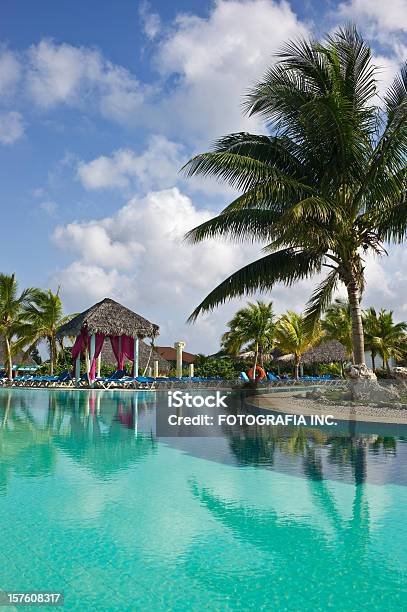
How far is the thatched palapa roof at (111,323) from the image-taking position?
934 inches

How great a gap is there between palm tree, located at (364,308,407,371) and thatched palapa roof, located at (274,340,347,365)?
7.96 m

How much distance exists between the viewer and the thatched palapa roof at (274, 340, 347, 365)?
38.1m

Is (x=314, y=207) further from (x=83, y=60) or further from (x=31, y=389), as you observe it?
(x=31, y=389)

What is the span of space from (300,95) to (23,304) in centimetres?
2184

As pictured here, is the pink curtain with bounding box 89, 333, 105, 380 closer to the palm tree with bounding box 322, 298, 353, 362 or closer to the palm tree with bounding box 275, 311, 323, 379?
the palm tree with bounding box 275, 311, 323, 379

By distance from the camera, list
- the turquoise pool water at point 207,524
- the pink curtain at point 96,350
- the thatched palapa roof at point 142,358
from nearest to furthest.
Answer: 1. the turquoise pool water at point 207,524
2. the pink curtain at point 96,350
3. the thatched palapa roof at point 142,358

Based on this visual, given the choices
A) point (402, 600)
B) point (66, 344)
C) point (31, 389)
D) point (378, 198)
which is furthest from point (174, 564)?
point (66, 344)

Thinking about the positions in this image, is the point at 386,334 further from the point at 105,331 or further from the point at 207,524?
→ the point at 207,524

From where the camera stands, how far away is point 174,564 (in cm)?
367

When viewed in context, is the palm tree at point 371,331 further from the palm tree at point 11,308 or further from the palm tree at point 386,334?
the palm tree at point 11,308

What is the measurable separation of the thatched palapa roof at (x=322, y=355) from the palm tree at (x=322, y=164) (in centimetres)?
2656

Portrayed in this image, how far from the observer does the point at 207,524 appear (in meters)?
4.54
